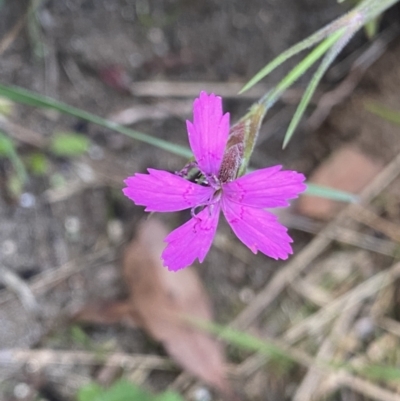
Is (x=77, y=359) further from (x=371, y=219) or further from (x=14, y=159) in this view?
(x=371, y=219)

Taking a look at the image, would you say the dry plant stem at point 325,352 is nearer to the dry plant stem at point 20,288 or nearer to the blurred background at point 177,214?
the blurred background at point 177,214

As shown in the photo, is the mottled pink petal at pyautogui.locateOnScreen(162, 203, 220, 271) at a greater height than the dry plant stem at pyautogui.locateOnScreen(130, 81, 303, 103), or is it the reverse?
the dry plant stem at pyautogui.locateOnScreen(130, 81, 303, 103)

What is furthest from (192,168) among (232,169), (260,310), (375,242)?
(375,242)

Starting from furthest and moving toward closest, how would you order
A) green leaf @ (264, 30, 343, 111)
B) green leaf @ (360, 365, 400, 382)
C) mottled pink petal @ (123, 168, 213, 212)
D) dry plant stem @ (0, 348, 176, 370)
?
dry plant stem @ (0, 348, 176, 370) → green leaf @ (360, 365, 400, 382) → green leaf @ (264, 30, 343, 111) → mottled pink petal @ (123, 168, 213, 212)

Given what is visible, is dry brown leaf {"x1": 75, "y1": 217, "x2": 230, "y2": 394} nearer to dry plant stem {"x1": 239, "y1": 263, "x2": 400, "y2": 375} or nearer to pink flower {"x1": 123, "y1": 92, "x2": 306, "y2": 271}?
dry plant stem {"x1": 239, "y1": 263, "x2": 400, "y2": 375}

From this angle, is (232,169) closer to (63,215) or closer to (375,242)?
(63,215)

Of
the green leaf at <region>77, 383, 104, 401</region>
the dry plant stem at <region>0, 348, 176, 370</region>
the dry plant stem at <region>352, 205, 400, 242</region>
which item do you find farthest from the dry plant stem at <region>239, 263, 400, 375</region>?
the green leaf at <region>77, 383, 104, 401</region>
